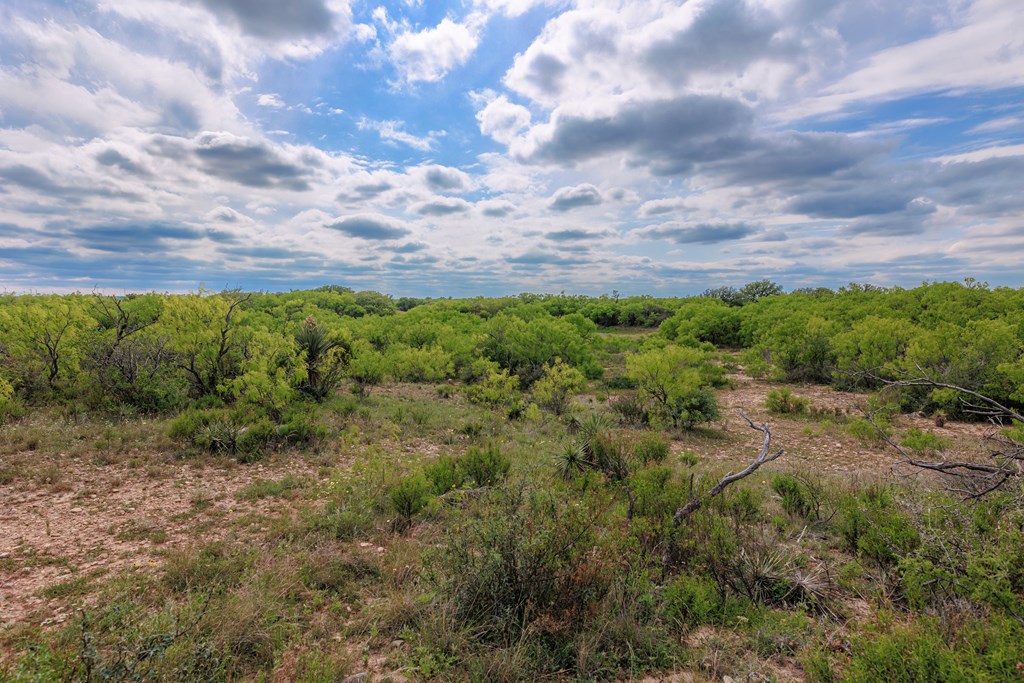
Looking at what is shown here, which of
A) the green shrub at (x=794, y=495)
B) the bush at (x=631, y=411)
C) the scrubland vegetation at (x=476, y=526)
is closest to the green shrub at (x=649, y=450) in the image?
the scrubland vegetation at (x=476, y=526)

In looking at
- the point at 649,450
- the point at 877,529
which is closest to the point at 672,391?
the point at 649,450

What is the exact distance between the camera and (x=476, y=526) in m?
4.54

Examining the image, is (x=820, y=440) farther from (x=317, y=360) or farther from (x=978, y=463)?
(x=317, y=360)

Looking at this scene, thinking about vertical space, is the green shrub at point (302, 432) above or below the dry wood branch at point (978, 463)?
below

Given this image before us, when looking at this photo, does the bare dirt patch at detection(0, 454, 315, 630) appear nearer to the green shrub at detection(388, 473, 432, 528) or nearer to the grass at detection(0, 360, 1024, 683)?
the grass at detection(0, 360, 1024, 683)

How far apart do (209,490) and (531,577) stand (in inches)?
268

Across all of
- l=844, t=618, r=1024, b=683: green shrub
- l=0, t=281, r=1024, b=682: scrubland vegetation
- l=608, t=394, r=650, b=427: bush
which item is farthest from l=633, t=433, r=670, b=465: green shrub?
l=608, t=394, r=650, b=427: bush

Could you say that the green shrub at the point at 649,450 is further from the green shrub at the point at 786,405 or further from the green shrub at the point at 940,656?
the green shrub at the point at 786,405

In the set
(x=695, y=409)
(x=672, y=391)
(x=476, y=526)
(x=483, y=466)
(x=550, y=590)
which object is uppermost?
(x=476, y=526)

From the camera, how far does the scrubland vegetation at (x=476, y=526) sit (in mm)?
3402

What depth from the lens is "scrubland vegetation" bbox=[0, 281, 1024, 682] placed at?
3.40 meters

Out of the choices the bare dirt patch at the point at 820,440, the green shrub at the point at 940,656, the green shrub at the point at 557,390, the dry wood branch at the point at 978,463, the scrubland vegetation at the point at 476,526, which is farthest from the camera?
the green shrub at the point at 557,390

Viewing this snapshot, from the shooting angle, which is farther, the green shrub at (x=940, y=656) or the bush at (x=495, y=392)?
the bush at (x=495, y=392)

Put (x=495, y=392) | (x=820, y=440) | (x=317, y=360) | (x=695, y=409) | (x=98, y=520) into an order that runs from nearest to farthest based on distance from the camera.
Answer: (x=98, y=520) < (x=820, y=440) < (x=695, y=409) < (x=317, y=360) < (x=495, y=392)
